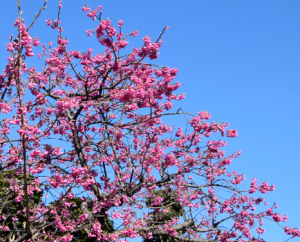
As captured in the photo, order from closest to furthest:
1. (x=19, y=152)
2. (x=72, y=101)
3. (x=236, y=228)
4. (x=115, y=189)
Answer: (x=72, y=101), (x=19, y=152), (x=115, y=189), (x=236, y=228)

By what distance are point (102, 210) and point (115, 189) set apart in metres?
0.86

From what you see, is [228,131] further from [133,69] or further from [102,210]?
[102,210]

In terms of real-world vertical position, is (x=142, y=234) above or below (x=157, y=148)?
below

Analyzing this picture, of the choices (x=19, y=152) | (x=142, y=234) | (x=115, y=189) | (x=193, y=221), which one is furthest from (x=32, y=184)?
(x=193, y=221)

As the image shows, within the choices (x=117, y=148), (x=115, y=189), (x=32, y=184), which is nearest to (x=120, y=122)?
(x=117, y=148)

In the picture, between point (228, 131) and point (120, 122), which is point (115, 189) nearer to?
point (120, 122)

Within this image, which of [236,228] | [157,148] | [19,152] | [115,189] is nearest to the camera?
[19,152]

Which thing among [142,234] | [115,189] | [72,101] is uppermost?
[72,101]

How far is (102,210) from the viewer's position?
29.7 feet

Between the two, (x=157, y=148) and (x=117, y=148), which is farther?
(x=117, y=148)

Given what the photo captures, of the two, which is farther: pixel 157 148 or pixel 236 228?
pixel 236 228

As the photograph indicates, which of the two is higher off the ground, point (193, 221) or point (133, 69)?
point (133, 69)

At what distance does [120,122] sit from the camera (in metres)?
9.43

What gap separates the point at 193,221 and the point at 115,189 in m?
2.96
